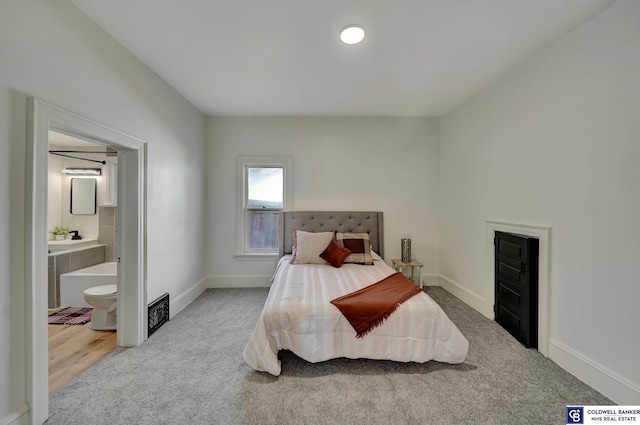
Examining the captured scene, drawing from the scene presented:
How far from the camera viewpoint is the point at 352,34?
2.06 metres

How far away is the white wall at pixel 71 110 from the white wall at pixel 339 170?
2.58 feet

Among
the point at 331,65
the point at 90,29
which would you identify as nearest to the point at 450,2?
the point at 331,65

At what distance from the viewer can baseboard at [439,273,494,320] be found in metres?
3.04

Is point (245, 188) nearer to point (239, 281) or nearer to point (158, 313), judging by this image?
point (239, 281)

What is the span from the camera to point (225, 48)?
90.2 inches

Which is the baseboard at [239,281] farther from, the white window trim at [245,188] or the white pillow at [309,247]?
the white pillow at [309,247]

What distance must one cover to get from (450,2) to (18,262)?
10.5 ft

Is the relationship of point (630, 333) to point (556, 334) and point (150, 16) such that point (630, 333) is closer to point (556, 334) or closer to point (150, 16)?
point (556, 334)

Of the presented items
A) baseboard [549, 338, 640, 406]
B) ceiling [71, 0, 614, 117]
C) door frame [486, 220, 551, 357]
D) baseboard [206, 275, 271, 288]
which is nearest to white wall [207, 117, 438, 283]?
baseboard [206, 275, 271, 288]

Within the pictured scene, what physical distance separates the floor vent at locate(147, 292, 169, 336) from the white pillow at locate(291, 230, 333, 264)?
1.56m

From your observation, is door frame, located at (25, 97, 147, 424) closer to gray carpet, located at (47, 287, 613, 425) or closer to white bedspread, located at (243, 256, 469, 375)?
gray carpet, located at (47, 287, 613, 425)

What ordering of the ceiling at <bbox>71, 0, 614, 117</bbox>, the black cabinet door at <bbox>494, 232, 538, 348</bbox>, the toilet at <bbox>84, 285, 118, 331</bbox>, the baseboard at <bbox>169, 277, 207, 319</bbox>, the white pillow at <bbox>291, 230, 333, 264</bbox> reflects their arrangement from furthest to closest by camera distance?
1. the white pillow at <bbox>291, 230, 333, 264</bbox>
2. the baseboard at <bbox>169, 277, 207, 319</bbox>
3. the toilet at <bbox>84, 285, 118, 331</bbox>
4. the black cabinet door at <bbox>494, 232, 538, 348</bbox>
5. the ceiling at <bbox>71, 0, 614, 117</bbox>

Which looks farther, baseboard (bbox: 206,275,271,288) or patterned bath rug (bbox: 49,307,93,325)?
baseboard (bbox: 206,275,271,288)

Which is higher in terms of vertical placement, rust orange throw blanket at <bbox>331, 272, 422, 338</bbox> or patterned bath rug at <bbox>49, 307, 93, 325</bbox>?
rust orange throw blanket at <bbox>331, 272, 422, 338</bbox>
